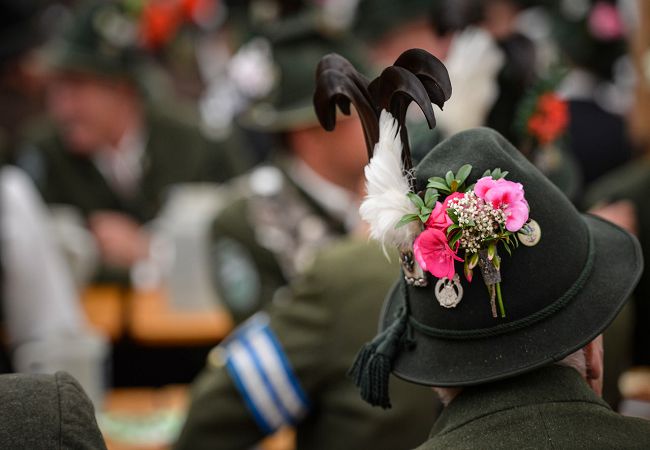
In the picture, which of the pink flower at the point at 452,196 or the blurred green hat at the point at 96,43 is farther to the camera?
the blurred green hat at the point at 96,43

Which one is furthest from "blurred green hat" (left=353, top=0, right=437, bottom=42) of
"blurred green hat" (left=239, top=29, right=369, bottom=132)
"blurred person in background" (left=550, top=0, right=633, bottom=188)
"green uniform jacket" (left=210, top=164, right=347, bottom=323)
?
"blurred person in background" (left=550, top=0, right=633, bottom=188)

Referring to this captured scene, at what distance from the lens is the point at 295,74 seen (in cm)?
351

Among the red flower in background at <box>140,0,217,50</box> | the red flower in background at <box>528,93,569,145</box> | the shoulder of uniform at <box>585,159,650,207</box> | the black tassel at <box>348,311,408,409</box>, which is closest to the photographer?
the black tassel at <box>348,311,408,409</box>

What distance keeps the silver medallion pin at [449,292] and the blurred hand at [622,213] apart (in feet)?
5.62

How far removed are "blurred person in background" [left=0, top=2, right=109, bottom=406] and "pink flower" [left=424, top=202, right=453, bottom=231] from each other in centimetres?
199

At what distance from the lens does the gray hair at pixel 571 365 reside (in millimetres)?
1591

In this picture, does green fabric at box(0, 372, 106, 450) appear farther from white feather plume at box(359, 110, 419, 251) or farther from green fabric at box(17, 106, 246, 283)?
green fabric at box(17, 106, 246, 283)

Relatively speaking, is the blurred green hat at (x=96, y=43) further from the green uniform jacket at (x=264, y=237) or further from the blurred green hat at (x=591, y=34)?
the blurred green hat at (x=591, y=34)

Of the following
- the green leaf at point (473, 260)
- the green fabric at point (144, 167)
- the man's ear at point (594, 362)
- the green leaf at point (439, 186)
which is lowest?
the green fabric at point (144, 167)

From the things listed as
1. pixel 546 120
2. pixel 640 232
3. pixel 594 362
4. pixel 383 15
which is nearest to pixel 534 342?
pixel 594 362

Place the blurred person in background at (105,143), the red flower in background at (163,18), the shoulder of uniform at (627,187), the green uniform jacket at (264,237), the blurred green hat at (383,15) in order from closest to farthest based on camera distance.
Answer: the shoulder of uniform at (627,187) < the green uniform jacket at (264,237) < the blurred green hat at (383,15) < the blurred person in background at (105,143) < the red flower in background at (163,18)

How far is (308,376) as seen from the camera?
2.48 m

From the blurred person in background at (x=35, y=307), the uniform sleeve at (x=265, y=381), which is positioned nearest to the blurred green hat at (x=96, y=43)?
the blurred person in background at (x=35, y=307)

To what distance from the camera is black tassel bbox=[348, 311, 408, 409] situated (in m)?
1.67
